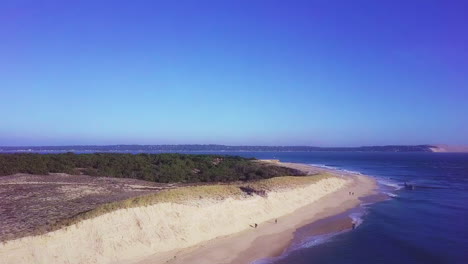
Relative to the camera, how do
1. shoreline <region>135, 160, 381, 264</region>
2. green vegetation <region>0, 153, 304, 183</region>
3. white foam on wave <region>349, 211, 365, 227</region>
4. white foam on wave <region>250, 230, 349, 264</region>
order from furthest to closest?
1. green vegetation <region>0, 153, 304, 183</region>
2. white foam on wave <region>349, 211, 365, 227</region>
3. white foam on wave <region>250, 230, 349, 264</region>
4. shoreline <region>135, 160, 381, 264</region>

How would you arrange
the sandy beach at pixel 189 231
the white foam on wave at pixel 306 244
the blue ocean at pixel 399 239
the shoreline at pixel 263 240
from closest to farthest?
the sandy beach at pixel 189 231 → the shoreline at pixel 263 240 → the white foam on wave at pixel 306 244 → the blue ocean at pixel 399 239

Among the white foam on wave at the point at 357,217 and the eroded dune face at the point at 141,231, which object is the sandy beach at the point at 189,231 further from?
the white foam on wave at the point at 357,217

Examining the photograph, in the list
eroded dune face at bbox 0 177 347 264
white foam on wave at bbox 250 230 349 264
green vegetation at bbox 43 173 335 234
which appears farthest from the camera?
white foam on wave at bbox 250 230 349 264

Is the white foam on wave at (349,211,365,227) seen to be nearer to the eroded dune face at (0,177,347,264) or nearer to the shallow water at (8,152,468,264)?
the shallow water at (8,152,468,264)

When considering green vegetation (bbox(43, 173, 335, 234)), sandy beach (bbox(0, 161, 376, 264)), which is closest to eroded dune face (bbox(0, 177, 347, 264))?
sandy beach (bbox(0, 161, 376, 264))

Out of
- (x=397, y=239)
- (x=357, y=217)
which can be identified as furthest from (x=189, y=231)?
(x=357, y=217)

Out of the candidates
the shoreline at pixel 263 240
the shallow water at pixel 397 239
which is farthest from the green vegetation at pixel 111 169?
the shallow water at pixel 397 239

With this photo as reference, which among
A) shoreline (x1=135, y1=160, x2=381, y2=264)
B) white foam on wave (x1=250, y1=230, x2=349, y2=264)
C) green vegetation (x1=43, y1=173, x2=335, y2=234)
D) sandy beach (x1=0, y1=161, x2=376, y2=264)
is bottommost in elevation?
white foam on wave (x1=250, y1=230, x2=349, y2=264)

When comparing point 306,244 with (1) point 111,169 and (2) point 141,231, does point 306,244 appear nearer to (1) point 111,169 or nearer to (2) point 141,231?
(2) point 141,231

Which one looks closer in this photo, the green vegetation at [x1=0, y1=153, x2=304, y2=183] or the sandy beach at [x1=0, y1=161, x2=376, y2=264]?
the sandy beach at [x1=0, y1=161, x2=376, y2=264]
